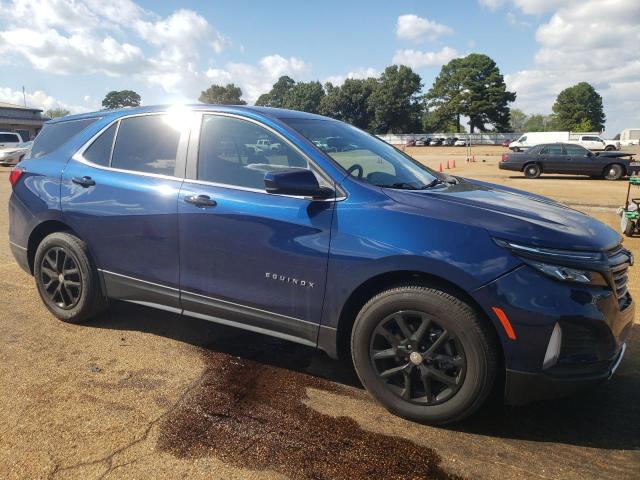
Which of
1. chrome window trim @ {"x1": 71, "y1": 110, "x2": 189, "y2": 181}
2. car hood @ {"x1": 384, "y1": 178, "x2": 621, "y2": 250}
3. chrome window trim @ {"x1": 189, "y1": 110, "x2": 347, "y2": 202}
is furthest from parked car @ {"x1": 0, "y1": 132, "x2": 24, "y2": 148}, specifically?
car hood @ {"x1": 384, "y1": 178, "x2": 621, "y2": 250}

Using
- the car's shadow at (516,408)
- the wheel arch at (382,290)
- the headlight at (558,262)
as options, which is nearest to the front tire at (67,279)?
the car's shadow at (516,408)

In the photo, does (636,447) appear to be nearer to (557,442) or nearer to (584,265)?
(557,442)

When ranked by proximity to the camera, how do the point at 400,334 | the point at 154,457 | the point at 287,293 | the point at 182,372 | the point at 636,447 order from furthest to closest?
the point at 182,372 → the point at 287,293 → the point at 400,334 → the point at 636,447 → the point at 154,457

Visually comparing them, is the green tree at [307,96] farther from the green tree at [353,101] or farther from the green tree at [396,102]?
the green tree at [396,102]

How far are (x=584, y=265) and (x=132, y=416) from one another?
2.57 m

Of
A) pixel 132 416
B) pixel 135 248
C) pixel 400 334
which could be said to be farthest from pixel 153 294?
pixel 400 334

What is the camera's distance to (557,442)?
107 inches

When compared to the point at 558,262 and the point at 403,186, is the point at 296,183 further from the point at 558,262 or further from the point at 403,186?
the point at 558,262

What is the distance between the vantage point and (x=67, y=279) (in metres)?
4.14

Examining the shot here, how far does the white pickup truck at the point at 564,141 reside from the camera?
3999cm

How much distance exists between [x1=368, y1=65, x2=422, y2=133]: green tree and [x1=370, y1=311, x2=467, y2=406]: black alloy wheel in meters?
90.9

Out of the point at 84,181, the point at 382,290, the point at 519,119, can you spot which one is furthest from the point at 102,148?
the point at 519,119

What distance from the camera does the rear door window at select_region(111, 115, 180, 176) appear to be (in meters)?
3.67

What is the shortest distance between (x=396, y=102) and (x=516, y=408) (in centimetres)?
9156
